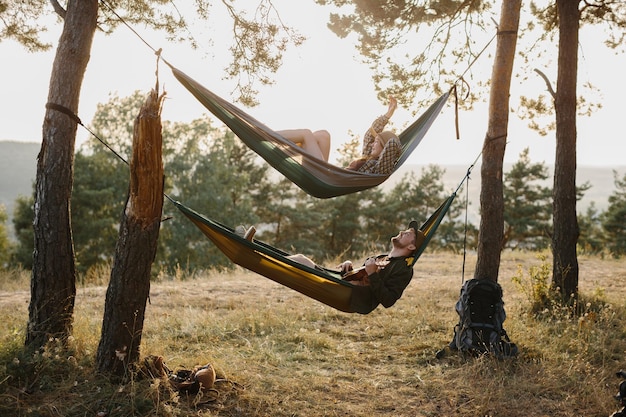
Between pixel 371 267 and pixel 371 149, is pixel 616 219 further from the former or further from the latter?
pixel 371 267

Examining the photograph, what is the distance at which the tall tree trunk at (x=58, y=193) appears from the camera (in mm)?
2820

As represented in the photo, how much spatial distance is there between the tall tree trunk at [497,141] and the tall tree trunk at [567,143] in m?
1.10

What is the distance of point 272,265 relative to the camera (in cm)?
257

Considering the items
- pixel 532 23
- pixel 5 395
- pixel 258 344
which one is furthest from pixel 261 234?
pixel 5 395

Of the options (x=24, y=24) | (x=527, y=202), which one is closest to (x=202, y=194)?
(x=527, y=202)

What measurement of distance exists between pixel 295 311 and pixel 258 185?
15.5 m

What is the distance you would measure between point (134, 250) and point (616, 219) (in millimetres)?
16407

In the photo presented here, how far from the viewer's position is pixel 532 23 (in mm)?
5621

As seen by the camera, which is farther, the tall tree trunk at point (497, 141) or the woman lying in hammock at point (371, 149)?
the tall tree trunk at point (497, 141)

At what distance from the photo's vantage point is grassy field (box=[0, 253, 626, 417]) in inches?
96.0

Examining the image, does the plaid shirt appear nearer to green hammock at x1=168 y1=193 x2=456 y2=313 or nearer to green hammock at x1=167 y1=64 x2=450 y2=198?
green hammock at x1=167 y1=64 x2=450 y2=198

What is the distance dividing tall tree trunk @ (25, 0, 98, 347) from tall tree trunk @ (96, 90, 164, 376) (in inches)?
18.4

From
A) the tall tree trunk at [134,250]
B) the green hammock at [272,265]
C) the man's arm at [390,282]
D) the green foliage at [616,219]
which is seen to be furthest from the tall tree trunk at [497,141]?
the green foliage at [616,219]

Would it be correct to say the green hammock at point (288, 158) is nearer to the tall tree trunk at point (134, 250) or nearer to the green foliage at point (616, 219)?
the tall tree trunk at point (134, 250)
